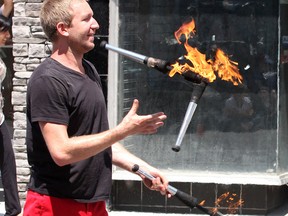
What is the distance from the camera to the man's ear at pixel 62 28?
10.3ft

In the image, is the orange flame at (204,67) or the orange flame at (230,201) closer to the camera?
the orange flame at (204,67)

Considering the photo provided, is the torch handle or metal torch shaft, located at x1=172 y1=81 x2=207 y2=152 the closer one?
metal torch shaft, located at x1=172 y1=81 x2=207 y2=152

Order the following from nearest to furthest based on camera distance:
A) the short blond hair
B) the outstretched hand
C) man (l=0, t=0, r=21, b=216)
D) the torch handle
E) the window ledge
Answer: the outstretched hand → the short blond hair → the torch handle → man (l=0, t=0, r=21, b=216) → the window ledge

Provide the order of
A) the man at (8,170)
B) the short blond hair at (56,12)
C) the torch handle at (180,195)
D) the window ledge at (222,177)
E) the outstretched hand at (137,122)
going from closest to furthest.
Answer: the outstretched hand at (137,122), the short blond hair at (56,12), the torch handle at (180,195), the man at (8,170), the window ledge at (222,177)

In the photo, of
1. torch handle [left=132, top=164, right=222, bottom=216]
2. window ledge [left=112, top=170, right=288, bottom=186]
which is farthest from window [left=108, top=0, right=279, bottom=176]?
torch handle [left=132, top=164, right=222, bottom=216]

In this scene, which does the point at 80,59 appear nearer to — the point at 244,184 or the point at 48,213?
the point at 48,213

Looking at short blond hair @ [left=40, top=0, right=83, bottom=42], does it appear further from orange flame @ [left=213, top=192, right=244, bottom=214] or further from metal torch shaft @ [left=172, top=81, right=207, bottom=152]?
orange flame @ [left=213, top=192, right=244, bottom=214]

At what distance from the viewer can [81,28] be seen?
3.15 metres

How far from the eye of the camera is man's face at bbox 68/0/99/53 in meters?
3.14

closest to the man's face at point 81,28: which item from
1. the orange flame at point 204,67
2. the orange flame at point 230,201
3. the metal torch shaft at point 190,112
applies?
the orange flame at point 204,67

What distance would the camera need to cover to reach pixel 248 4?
20.7ft

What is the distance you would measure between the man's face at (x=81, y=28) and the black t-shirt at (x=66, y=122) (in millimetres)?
122

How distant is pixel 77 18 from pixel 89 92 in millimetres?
322

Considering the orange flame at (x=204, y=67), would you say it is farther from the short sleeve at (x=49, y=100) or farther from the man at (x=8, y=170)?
the man at (x=8, y=170)
